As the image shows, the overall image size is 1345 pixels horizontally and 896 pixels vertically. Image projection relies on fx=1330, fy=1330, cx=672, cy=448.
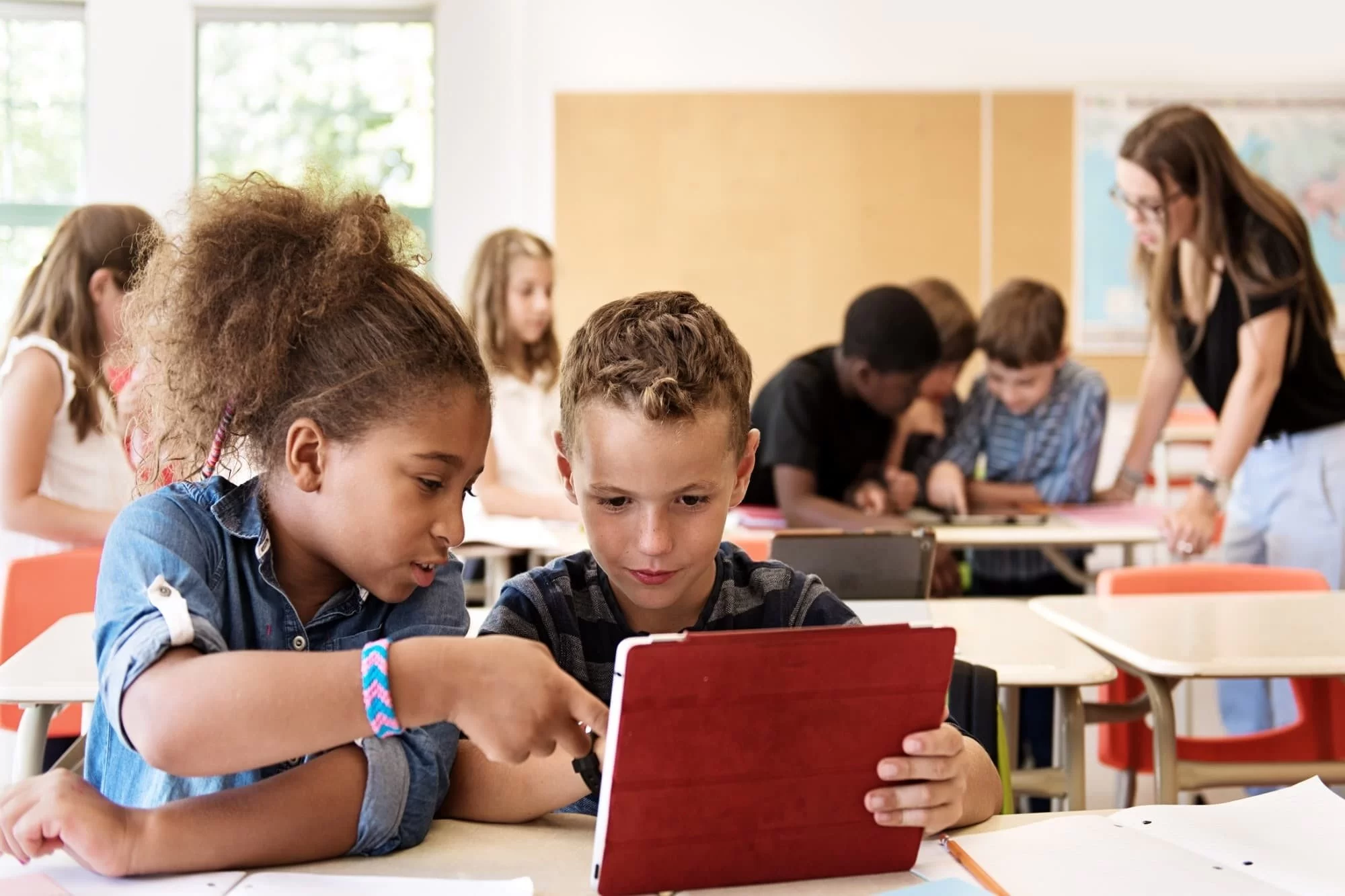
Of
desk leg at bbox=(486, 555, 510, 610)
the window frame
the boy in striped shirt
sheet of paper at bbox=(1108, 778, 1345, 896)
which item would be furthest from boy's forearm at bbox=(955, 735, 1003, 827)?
the window frame

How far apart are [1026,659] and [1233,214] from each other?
64.0 inches

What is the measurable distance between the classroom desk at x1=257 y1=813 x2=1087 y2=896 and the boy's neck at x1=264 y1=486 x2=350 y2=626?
0.23m

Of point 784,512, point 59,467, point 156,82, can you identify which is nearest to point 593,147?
point 156,82

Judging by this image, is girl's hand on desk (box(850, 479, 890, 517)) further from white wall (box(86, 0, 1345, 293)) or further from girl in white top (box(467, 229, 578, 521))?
white wall (box(86, 0, 1345, 293))

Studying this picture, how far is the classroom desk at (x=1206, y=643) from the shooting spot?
6.50 ft

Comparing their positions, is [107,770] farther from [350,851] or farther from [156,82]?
[156,82]

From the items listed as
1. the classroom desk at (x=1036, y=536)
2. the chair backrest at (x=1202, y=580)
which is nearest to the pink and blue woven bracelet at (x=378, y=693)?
the chair backrest at (x=1202, y=580)

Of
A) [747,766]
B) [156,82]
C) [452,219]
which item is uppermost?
[156,82]

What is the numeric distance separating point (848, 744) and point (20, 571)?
181 centimetres

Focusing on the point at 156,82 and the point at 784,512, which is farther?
the point at 156,82

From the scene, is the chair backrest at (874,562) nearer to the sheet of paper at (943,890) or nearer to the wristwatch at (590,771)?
the wristwatch at (590,771)

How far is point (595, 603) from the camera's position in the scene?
1.37 metres

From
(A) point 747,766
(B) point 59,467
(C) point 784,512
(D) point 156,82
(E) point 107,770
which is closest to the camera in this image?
(A) point 747,766

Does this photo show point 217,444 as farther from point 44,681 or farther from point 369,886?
point 44,681
